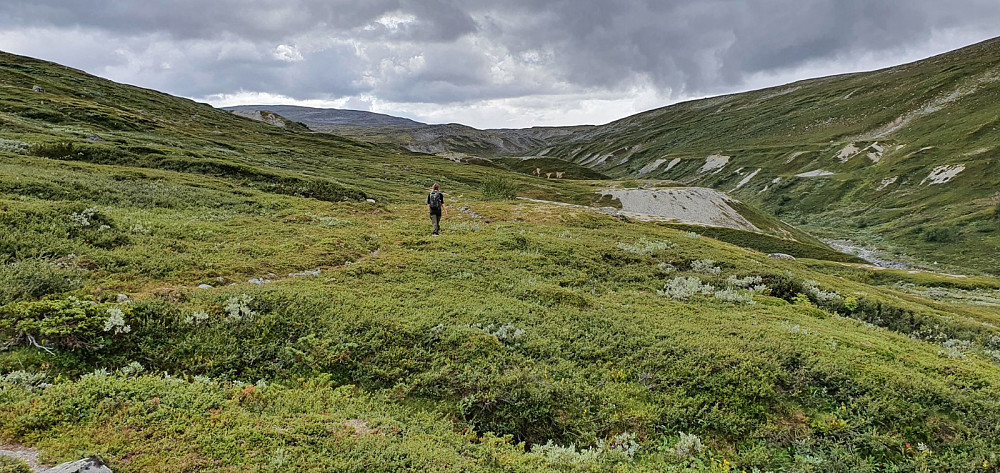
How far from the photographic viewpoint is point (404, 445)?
26.1 feet

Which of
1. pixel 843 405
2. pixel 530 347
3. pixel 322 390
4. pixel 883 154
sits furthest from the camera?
→ pixel 883 154

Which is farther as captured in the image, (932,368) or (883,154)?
(883,154)

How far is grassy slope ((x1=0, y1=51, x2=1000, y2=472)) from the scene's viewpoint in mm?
7703

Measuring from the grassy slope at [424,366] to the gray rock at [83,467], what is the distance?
0.92 feet

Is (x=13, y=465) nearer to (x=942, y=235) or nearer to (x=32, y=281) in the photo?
(x=32, y=281)

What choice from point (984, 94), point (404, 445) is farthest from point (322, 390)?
point (984, 94)

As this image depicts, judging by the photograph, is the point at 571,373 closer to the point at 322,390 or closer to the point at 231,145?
the point at 322,390

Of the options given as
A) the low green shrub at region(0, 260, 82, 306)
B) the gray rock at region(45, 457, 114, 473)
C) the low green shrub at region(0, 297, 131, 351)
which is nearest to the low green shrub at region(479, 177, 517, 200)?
the low green shrub at region(0, 260, 82, 306)

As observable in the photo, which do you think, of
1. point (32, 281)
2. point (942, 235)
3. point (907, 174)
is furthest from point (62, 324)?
point (907, 174)

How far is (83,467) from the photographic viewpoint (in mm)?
5762

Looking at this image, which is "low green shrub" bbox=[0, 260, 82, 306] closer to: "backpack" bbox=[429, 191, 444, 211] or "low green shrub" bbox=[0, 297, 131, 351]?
"low green shrub" bbox=[0, 297, 131, 351]

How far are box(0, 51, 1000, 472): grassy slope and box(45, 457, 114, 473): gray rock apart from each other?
0.28m

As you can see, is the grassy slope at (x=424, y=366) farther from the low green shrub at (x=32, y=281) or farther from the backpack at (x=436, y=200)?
the backpack at (x=436, y=200)

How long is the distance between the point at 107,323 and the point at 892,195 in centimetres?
16028
